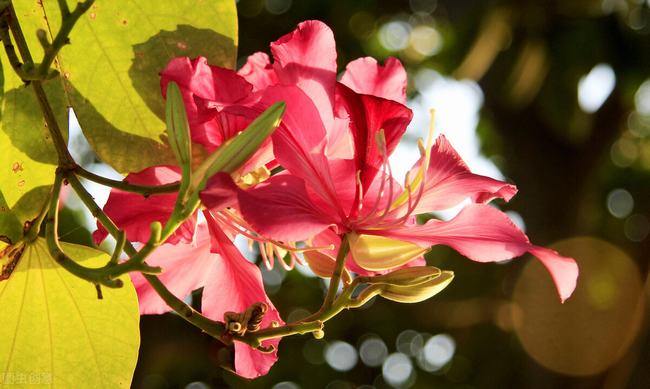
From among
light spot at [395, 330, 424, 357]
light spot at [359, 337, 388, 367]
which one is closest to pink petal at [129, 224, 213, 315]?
light spot at [359, 337, 388, 367]

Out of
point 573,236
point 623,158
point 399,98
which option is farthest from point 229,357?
point 623,158

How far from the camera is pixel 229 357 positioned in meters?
0.69

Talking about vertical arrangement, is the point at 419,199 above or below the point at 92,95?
below

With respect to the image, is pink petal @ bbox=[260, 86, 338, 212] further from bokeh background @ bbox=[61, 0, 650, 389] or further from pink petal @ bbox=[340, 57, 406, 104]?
bokeh background @ bbox=[61, 0, 650, 389]

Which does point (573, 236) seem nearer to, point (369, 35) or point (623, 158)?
point (623, 158)

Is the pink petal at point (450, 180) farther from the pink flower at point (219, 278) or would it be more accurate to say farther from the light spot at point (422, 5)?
the light spot at point (422, 5)

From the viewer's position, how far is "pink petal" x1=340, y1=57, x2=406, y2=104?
2.56 feet

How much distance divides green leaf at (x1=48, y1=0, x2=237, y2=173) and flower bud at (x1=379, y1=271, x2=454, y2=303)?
0.73ft

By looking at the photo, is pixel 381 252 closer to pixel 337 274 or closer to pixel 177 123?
pixel 337 274

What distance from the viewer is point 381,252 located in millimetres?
669

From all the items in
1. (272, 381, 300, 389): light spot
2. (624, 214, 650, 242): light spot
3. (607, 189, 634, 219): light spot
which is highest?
(607, 189, 634, 219): light spot

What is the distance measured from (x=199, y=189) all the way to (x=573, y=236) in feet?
7.20

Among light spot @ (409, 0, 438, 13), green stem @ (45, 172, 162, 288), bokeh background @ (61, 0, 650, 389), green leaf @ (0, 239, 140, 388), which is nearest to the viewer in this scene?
green stem @ (45, 172, 162, 288)

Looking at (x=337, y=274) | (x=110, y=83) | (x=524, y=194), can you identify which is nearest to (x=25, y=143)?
(x=110, y=83)
